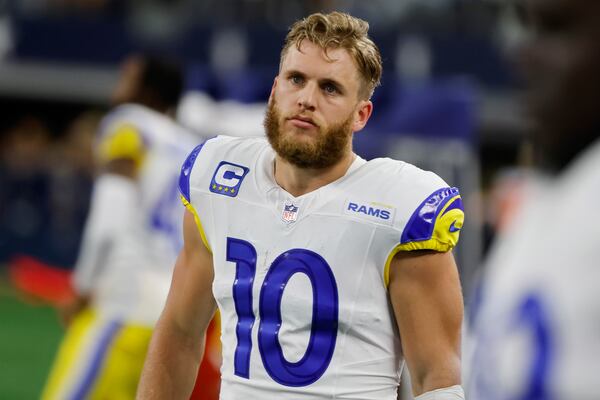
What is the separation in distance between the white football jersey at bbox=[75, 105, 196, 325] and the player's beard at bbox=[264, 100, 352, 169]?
7.55 feet

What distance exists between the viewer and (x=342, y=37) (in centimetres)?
378

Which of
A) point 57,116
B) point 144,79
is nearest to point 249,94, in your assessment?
point 144,79

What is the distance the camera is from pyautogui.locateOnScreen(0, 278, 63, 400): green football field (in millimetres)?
10781

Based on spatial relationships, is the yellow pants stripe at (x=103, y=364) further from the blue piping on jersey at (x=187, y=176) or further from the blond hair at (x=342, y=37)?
the blond hair at (x=342, y=37)

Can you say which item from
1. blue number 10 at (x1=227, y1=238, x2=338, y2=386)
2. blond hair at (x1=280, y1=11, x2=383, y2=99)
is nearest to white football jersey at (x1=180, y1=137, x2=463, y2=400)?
blue number 10 at (x1=227, y1=238, x2=338, y2=386)

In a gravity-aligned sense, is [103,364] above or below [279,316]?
above

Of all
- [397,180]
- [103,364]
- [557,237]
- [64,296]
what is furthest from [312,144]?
[64,296]

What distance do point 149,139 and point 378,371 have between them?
2595mm

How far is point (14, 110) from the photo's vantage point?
22.7m

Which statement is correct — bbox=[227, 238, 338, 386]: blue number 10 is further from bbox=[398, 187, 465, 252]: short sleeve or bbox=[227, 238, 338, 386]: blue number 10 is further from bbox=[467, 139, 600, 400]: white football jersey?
bbox=[467, 139, 600, 400]: white football jersey

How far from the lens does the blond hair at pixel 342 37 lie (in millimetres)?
3771

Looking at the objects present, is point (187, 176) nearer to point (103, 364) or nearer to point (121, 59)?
point (103, 364)

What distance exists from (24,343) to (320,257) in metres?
9.99

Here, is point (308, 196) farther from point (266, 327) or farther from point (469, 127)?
point (469, 127)
